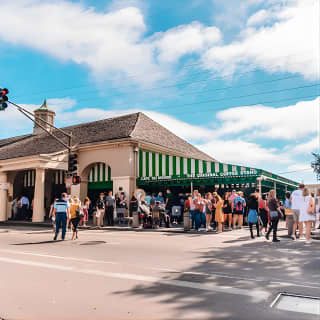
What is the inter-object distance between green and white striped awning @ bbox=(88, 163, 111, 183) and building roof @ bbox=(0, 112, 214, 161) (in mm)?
1835

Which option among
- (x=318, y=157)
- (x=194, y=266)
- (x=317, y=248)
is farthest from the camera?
(x=318, y=157)

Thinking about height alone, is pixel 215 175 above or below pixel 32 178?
below

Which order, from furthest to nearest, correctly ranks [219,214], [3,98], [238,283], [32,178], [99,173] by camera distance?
[32,178] < [99,173] < [219,214] < [3,98] < [238,283]

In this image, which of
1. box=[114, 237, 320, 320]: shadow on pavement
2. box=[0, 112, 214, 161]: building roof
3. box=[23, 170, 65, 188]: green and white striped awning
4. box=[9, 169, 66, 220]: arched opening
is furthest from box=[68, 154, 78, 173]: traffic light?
box=[114, 237, 320, 320]: shadow on pavement

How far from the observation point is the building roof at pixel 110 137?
23.3 metres

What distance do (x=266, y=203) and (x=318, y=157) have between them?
42.4 meters

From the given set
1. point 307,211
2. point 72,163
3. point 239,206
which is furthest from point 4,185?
point 307,211

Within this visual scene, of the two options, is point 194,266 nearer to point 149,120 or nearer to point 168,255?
point 168,255

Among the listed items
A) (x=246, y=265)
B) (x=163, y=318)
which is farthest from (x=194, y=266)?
(x=163, y=318)

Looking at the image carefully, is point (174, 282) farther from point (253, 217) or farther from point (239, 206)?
point (239, 206)

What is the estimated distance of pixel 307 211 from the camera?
11.0m

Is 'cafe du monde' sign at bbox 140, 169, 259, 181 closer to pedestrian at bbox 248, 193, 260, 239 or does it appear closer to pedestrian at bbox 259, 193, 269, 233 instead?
pedestrian at bbox 259, 193, 269, 233

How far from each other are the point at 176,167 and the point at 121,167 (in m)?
3.53

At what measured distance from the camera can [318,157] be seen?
5006cm
